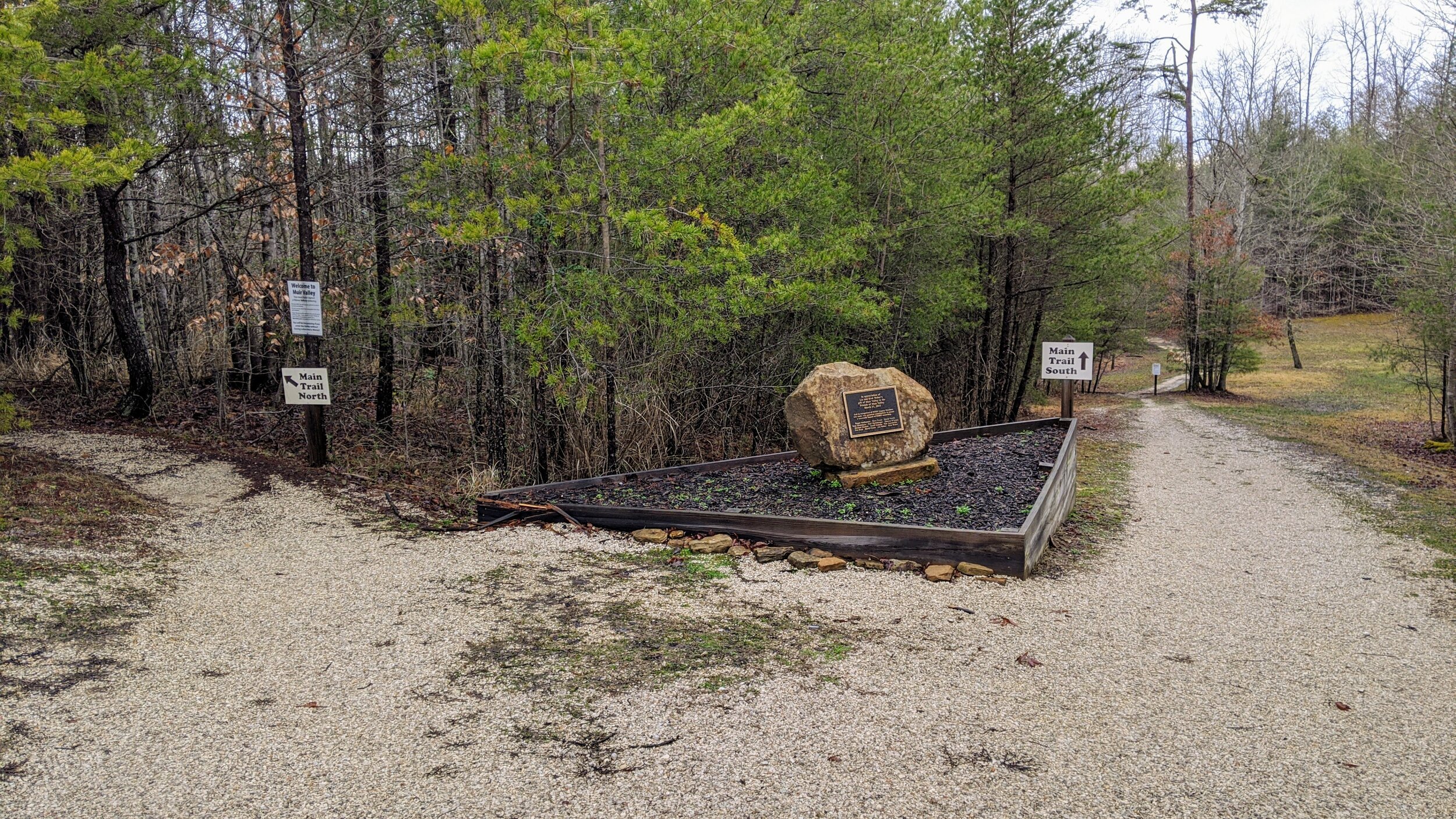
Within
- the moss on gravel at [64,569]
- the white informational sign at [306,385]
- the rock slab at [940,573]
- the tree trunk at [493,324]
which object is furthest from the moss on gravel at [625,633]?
the white informational sign at [306,385]

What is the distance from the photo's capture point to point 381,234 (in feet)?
29.7

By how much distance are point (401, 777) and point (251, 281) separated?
7.36m

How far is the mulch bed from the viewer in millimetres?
5695

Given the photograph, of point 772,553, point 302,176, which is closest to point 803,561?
point 772,553

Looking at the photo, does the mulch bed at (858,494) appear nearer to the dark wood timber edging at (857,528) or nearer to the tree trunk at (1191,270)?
the dark wood timber edging at (857,528)

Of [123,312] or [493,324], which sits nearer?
[493,324]

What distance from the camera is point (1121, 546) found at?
607 cm

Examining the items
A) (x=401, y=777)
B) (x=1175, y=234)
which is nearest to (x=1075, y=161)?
A: (x=1175, y=234)

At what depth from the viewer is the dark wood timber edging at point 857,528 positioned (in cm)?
502

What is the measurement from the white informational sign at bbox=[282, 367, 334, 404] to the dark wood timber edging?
224 cm

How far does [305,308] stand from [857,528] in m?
5.33

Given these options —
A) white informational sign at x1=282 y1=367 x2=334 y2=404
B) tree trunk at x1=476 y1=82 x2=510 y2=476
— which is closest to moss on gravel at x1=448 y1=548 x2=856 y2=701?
tree trunk at x1=476 y1=82 x2=510 y2=476

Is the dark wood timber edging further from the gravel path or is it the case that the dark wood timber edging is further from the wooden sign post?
the wooden sign post

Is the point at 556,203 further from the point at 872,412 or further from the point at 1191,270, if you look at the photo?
the point at 1191,270
